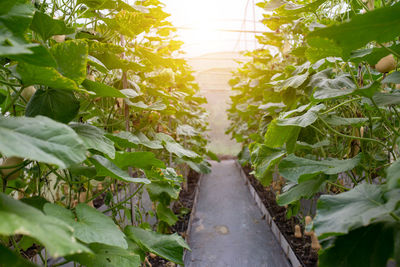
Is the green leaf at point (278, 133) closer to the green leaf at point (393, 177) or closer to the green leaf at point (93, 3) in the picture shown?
the green leaf at point (393, 177)

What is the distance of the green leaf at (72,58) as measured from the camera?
55 centimetres

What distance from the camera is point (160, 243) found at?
88 cm

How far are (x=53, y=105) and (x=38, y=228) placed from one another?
341 millimetres

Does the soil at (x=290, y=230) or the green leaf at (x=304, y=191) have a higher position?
the green leaf at (x=304, y=191)

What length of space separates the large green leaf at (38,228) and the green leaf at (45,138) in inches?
2.8

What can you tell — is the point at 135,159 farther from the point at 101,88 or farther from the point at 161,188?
the point at 161,188

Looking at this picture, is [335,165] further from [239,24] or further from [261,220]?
[239,24]

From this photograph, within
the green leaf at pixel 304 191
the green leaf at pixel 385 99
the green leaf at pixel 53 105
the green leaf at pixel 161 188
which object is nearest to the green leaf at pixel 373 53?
the green leaf at pixel 385 99

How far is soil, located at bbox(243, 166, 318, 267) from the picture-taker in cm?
165

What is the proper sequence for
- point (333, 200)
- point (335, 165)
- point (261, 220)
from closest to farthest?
1. point (333, 200)
2. point (335, 165)
3. point (261, 220)

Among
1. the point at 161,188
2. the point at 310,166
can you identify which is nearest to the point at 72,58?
the point at 310,166

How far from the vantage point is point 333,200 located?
51cm

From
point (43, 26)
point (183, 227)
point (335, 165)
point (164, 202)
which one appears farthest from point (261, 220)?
point (43, 26)

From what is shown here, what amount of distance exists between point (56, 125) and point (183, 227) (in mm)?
2085
